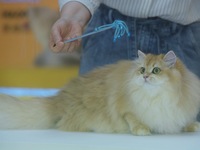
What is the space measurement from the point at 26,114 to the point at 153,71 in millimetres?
405

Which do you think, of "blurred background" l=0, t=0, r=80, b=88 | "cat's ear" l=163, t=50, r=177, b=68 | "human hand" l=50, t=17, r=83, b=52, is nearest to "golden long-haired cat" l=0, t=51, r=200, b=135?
"cat's ear" l=163, t=50, r=177, b=68

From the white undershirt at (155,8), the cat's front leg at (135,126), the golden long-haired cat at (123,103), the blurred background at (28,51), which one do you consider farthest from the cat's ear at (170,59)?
the blurred background at (28,51)

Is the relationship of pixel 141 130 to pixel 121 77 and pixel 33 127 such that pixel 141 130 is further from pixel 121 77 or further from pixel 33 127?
pixel 33 127

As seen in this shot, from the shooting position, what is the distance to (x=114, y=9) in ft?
4.76

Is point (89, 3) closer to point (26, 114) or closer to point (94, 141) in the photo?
point (26, 114)

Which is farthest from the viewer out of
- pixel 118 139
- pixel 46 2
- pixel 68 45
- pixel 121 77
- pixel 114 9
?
pixel 46 2

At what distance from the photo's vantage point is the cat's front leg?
3.59 ft

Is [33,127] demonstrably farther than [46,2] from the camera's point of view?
No

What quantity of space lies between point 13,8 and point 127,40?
1546 millimetres

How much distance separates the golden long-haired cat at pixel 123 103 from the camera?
3.60ft

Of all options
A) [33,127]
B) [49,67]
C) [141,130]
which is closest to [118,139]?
[141,130]

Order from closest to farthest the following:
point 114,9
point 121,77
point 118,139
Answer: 1. point 118,139
2. point 121,77
3. point 114,9

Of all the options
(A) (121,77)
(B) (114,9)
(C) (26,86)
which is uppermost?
(B) (114,9)

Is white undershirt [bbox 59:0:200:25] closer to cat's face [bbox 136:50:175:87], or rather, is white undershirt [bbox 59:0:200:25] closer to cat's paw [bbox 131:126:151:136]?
cat's face [bbox 136:50:175:87]
